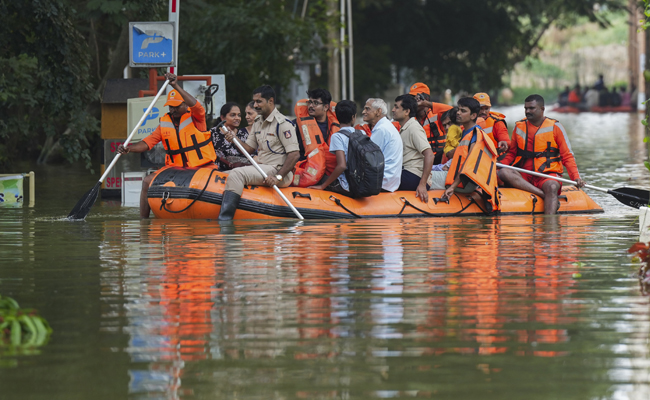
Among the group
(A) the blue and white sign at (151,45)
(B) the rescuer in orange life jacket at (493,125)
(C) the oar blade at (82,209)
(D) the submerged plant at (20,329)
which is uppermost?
(A) the blue and white sign at (151,45)

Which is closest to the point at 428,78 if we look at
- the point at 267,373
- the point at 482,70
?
the point at 482,70

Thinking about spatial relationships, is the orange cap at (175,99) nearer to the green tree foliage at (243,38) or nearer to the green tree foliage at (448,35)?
the green tree foliage at (243,38)

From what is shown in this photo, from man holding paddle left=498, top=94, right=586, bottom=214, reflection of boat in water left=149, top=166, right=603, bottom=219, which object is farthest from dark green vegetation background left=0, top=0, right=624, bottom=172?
man holding paddle left=498, top=94, right=586, bottom=214

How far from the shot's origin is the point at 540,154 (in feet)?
41.0

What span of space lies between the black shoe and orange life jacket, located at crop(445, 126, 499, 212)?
8.07 ft

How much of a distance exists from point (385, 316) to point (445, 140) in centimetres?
743

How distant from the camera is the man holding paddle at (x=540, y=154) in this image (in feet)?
40.4

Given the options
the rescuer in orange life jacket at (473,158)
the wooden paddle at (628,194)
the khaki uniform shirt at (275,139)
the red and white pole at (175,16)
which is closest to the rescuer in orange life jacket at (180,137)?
the khaki uniform shirt at (275,139)

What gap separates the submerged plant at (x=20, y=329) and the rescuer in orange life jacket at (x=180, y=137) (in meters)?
6.07

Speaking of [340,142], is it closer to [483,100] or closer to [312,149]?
[312,149]

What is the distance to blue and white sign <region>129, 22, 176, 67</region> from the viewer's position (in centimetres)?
1338

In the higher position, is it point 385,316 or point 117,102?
point 117,102

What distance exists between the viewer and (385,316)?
609 centimetres

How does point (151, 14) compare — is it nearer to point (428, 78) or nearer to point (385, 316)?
point (385, 316)
